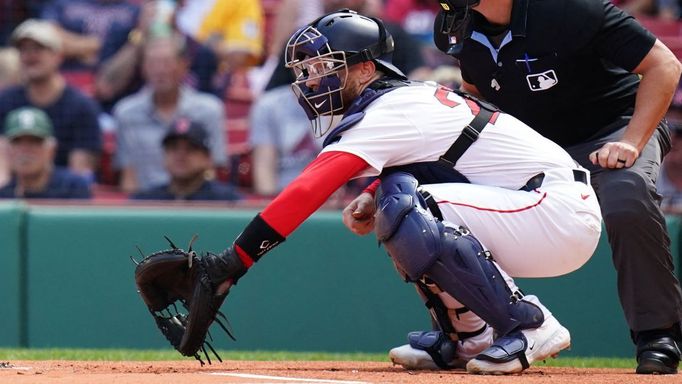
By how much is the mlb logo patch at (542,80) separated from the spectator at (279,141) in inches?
138

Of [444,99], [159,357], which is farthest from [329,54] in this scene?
[159,357]

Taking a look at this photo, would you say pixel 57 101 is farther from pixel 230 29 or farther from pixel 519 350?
pixel 519 350

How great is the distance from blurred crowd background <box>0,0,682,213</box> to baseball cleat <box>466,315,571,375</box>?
9.69ft

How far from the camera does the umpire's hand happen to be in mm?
4352

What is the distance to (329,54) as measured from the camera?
4184 mm

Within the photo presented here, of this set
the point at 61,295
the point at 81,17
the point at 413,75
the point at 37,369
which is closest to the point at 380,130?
the point at 37,369

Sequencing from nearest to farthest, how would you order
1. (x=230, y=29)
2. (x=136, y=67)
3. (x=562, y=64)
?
(x=562, y=64) < (x=136, y=67) < (x=230, y=29)

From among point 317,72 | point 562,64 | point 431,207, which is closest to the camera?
point 431,207

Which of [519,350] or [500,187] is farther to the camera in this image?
[500,187]

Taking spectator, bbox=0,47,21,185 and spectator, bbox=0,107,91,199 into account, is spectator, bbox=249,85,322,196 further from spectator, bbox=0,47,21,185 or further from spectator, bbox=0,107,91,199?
spectator, bbox=0,47,21,185

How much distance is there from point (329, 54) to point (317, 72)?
0.28 ft

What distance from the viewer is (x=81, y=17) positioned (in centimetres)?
975

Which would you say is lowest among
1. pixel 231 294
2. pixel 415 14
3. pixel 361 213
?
→ pixel 231 294

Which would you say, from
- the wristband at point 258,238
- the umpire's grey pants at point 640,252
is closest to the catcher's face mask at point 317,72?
the wristband at point 258,238
